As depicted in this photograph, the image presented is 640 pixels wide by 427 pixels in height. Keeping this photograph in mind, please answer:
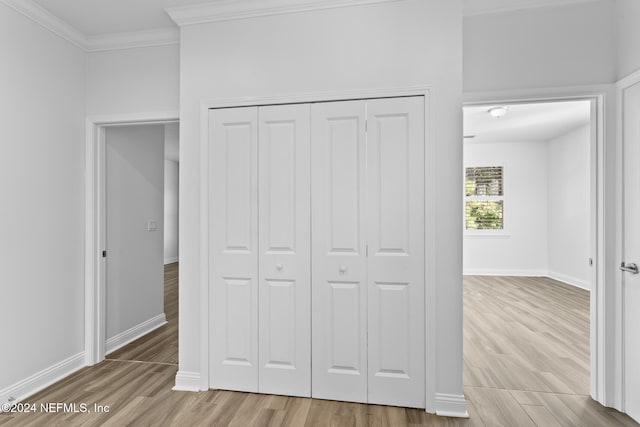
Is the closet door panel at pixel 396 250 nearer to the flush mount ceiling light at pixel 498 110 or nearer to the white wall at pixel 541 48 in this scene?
the white wall at pixel 541 48

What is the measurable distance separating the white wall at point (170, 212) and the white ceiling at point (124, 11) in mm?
6248

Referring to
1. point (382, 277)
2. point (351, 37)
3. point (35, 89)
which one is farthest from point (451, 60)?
point (35, 89)

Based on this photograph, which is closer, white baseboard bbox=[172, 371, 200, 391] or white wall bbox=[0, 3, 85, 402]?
white wall bbox=[0, 3, 85, 402]

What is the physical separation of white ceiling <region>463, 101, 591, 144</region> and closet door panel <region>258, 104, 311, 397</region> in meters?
2.93

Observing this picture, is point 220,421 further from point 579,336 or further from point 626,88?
point 579,336

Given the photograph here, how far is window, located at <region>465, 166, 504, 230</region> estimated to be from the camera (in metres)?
7.31

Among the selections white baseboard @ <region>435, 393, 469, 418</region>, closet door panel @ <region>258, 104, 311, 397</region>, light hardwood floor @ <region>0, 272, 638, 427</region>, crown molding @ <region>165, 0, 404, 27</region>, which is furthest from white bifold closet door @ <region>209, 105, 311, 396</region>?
white baseboard @ <region>435, 393, 469, 418</region>

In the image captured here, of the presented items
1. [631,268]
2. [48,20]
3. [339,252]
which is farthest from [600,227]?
[48,20]

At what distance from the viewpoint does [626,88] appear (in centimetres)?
231

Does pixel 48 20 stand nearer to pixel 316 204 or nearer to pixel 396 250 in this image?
pixel 316 204

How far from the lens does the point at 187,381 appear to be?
262cm

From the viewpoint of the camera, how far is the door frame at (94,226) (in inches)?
120

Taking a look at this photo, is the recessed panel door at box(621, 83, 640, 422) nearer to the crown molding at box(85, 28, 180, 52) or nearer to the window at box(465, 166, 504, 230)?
the crown molding at box(85, 28, 180, 52)

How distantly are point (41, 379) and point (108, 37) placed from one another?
279 centimetres
